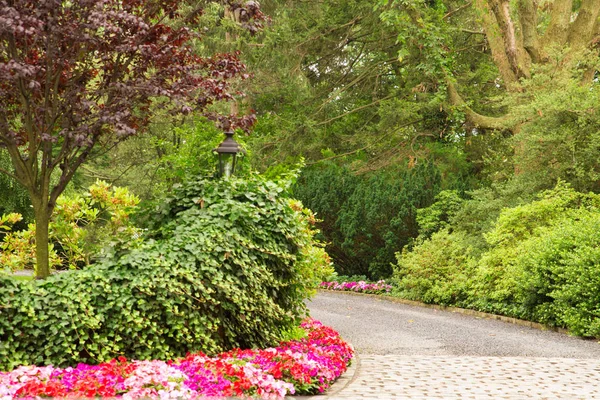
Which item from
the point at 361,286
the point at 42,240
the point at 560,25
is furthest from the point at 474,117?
the point at 42,240

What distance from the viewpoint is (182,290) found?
6.86 meters

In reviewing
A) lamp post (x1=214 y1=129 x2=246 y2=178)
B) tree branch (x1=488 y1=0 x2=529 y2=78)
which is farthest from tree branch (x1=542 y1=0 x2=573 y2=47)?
lamp post (x1=214 y1=129 x2=246 y2=178)

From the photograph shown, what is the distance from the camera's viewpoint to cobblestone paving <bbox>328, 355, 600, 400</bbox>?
21.4ft

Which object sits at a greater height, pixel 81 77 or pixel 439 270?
pixel 81 77

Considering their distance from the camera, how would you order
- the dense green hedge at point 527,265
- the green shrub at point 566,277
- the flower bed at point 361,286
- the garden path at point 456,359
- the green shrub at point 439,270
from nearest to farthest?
the garden path at point 456,359 → the green shrub at point 566,277 → the dense green hedge at point 527,265 → the green shrub at point 439,270 → the flower bed at point 361,286

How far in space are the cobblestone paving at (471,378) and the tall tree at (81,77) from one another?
3428mm

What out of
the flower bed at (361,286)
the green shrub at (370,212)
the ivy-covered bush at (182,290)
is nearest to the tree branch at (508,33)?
the green shrub at (370,212)

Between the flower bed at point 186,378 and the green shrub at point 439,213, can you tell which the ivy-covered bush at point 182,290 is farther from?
the green shrub at point 439,213

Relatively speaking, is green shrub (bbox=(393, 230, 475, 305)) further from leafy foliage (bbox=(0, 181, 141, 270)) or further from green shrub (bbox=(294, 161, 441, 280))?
leafy foliage (bbox=(0, 181, 141, 270))

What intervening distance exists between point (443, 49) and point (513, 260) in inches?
301

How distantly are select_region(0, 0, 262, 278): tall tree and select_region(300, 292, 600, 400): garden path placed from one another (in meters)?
3.48

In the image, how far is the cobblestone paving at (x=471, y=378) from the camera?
653cm

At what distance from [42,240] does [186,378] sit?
3147 mm

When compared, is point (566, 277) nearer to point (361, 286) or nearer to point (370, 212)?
point (361, 286)
